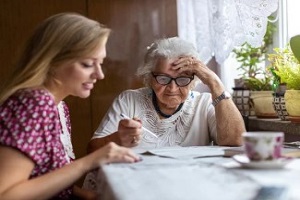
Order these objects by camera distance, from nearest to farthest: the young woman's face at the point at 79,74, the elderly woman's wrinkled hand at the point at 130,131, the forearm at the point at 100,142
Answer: the young woman's face at the point at 79,74
the elderly woman's wrinkled hand at the point at 130,131
the forearm at the point at 100,142

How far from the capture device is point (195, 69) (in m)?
1.87

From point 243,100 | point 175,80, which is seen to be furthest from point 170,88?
point 243,100

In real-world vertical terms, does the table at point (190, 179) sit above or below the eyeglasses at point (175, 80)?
below

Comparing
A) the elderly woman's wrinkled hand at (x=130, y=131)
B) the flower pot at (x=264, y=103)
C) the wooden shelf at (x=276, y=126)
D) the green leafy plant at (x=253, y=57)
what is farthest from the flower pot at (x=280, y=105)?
the elderly woman's wrinkled hand at (x=130, y=131)

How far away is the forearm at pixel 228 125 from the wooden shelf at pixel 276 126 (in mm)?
202

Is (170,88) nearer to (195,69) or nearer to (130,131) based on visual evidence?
(195,69)

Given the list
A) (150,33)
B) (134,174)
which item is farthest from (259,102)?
(134,174)

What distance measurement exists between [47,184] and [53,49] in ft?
1.17

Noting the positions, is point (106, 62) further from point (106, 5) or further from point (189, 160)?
point (189, 160)

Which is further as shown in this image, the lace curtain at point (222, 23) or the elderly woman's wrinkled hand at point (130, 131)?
the lace curtain at point (222, 23)

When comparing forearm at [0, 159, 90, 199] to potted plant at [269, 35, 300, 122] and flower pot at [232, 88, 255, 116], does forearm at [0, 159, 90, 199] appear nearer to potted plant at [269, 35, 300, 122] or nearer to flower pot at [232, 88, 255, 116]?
potted plant at [269, 35, 300, 122]

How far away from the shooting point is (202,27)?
7.37 feet

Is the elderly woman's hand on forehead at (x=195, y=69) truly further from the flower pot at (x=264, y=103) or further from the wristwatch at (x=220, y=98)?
the flower pot at (x=264, y=103)

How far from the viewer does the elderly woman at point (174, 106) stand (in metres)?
1.83
